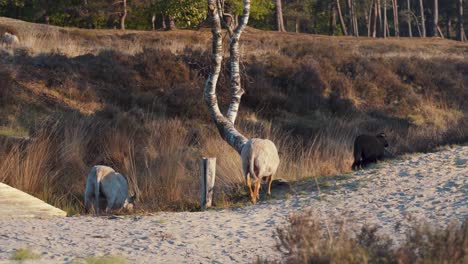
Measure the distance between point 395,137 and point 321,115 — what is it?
4.89m

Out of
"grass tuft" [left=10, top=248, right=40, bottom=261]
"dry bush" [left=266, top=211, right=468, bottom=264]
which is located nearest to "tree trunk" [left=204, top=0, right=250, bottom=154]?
"grass tuft" [left=10, top=248, right=40, bottom=261]

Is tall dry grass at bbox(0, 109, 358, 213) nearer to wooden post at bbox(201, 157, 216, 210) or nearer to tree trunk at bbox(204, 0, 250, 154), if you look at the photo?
wooden post at bbox(201, 157, 216, 210)

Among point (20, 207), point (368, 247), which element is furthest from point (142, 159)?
point (368, 247)

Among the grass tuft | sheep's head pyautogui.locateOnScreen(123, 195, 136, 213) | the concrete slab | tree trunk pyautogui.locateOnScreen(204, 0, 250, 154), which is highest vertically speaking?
tree trunk pyautogui.locateOnScreen(204, 0, 250, 154)

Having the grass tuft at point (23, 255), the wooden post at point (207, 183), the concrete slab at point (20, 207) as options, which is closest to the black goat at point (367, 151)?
the wooden post at point (207, 183)

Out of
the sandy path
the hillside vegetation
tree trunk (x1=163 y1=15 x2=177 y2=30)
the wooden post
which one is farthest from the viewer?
tree trunk (x1=163 y1=15 x2=177 y2=30)

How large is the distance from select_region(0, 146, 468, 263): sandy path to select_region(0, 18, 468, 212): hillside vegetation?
1.70 meters

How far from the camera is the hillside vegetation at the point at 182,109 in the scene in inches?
542

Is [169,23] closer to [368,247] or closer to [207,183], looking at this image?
[207,183]

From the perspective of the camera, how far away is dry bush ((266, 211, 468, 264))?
17.9ft

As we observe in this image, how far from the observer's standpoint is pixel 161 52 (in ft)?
85.3

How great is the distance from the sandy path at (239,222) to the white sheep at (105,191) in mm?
1084

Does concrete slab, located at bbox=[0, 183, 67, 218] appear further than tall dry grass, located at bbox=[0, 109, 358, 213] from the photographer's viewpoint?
No

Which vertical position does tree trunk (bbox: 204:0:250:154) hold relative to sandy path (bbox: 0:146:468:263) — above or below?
above
